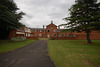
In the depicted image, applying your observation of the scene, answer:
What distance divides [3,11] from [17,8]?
886 cm

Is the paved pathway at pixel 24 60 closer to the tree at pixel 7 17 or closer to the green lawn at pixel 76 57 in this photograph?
the green lawn at pixel 76 57

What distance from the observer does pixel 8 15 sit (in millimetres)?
11133

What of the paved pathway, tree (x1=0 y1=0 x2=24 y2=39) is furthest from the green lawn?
tree (x1=0 y1=0 x2=24 y2=39)

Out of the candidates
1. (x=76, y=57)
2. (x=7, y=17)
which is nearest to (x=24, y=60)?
(x=76, y=57)

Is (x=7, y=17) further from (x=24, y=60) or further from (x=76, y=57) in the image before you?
(x=76, y=57)

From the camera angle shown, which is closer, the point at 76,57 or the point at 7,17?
the point at 76,57

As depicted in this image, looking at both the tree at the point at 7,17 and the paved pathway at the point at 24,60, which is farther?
the tree at the point at 7,17

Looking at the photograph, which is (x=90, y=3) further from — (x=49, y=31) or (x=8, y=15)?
(x=49, y=31)

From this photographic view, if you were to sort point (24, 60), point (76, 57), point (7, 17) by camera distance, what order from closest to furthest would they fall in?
point (24, 60), point (76, 57), point (7, 17)

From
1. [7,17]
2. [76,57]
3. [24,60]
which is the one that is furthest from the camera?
[7,17]

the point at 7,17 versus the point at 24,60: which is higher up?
the point at 7,17

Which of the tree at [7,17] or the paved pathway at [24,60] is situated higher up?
the tree at [7,17]

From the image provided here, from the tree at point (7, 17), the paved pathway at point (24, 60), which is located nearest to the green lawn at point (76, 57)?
the paved pathway at point (24, 60)

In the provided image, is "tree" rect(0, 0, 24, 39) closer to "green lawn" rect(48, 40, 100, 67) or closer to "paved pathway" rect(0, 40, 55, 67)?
"paved pathway" rect(0, 40, 55, 67)
